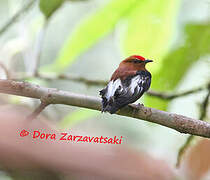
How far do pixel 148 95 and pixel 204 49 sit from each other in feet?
0.69

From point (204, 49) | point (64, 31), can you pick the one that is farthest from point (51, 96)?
point (64, 31)

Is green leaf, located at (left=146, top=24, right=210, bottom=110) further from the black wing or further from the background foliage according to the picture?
the black wing

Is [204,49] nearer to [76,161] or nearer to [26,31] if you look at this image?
[26,31]

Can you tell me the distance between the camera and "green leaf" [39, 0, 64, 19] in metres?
0.84

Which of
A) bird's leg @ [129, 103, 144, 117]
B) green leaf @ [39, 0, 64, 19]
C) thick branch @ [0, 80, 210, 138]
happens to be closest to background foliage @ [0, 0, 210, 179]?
green leaf @ [39, 0, 64, 19]

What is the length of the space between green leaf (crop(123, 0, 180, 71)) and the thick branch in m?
0.32

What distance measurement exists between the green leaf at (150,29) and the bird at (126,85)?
0.05 meters

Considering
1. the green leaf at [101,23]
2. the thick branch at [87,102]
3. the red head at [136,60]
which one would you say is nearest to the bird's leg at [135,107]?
the thick branch at [87,102]

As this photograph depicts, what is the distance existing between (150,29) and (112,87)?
27cm

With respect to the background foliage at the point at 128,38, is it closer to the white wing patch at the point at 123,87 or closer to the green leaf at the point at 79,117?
the green leaf at the point at 79,117

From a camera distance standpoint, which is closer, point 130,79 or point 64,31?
point 130,79

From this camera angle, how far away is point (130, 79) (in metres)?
0.81

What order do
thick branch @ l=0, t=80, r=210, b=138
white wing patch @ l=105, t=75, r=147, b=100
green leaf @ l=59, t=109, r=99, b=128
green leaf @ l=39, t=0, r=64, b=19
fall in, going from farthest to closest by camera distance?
1. green leaf @ l=59, t=109, r=99, b=128
2. green leaf @ l=39, t=0, r=64, b=19
3. white wing patch @ l=105, t=75, r=147, b=100
4. thick branch @ l=0, t=80, r=210, b=138

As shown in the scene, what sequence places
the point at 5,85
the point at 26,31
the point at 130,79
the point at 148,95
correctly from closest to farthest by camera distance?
the point at 5,85 → the point at 130,79 → the point at 148,95 → the point at 26,31
